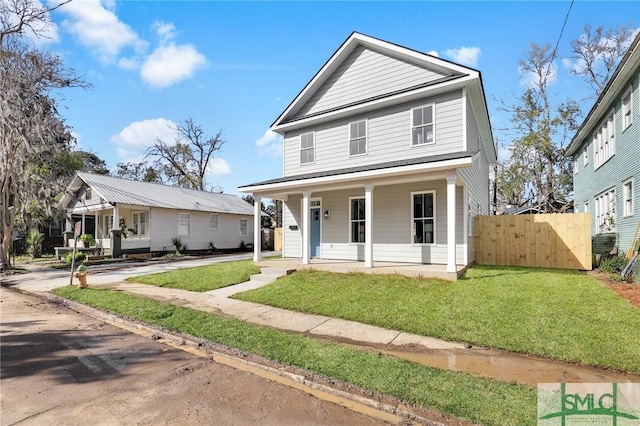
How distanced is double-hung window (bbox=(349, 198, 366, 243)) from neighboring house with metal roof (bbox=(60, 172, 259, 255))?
1356cm

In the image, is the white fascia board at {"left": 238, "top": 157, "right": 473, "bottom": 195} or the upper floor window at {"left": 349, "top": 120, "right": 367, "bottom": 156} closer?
the white fascia board at {"left": 238, "top": 157, "right": 473, "bottom": 195}

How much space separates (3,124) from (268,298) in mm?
15520

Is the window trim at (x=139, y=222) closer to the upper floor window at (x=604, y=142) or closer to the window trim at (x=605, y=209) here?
the window trim at (x=605, y=209)

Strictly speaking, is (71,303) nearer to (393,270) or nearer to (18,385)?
(18,385)

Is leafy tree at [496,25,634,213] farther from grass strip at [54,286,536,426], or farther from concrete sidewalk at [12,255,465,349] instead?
grass strip at [54,286,536,426]

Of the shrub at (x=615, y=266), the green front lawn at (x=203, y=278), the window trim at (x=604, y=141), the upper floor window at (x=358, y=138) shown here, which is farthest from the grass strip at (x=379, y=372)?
the window trim at (x=604, y=141)

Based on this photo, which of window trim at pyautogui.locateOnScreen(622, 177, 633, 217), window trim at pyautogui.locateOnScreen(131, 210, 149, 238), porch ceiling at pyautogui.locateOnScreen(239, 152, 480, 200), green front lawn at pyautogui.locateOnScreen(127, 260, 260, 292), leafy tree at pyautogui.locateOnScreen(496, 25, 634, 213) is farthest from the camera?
leafy tree at pyautogui.locateOnScreen(496, 25, 634, 213)

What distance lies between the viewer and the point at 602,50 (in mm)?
25797

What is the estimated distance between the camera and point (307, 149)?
1434cm

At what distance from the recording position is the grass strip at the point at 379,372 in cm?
335

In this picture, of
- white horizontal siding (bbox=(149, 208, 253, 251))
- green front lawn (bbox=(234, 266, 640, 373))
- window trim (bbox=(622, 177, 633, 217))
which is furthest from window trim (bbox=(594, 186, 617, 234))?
white horizontal siding (bbox=(149, 208, 253, 251))

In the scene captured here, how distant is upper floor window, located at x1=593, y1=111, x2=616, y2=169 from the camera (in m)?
13.8

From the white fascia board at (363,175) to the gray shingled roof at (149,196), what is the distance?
10.4 metres

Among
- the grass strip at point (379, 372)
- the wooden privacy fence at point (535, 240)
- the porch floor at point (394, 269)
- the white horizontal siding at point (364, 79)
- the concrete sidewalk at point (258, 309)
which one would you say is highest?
the white horizontal siding at point (364, 79)
